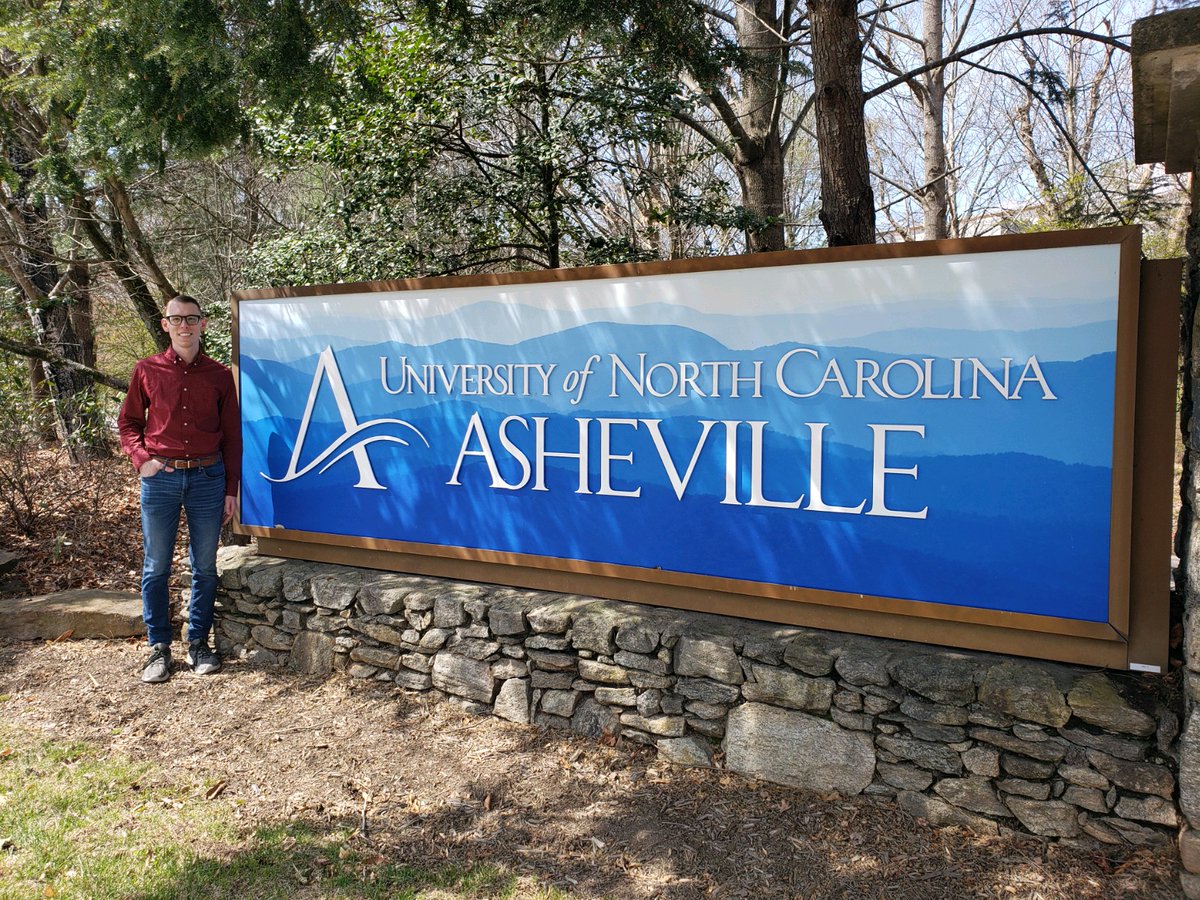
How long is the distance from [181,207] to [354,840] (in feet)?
29.3

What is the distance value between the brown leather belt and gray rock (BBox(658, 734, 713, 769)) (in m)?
2.74

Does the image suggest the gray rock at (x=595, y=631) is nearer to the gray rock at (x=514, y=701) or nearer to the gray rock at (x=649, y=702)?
the gray rock at (x=649, y=702)

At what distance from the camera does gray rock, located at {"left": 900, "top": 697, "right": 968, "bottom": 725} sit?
3010mm

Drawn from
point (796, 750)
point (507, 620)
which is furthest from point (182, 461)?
point (796, 750)

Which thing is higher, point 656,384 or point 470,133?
point 470,133

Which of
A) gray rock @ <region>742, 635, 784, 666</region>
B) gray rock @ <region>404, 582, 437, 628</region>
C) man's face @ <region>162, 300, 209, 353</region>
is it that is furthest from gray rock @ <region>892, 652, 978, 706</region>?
man's face @ <region>162, 300, 209, 353</region>

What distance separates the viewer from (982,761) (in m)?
2.98

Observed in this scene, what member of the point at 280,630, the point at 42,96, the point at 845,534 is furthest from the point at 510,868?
the point at 42,96

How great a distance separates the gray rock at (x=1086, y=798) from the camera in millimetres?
2814

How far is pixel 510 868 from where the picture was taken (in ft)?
9.73

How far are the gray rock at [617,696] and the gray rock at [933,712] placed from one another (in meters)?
1.09

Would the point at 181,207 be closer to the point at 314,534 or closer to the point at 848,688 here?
the point at 314,534

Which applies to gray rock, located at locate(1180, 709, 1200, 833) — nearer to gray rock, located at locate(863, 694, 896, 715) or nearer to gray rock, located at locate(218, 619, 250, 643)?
gray rock, located at locate(863, 694, 896, 715)

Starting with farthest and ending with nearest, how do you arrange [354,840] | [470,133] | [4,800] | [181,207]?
[181,207] → [470,133] → [4,800] → [354,840]
